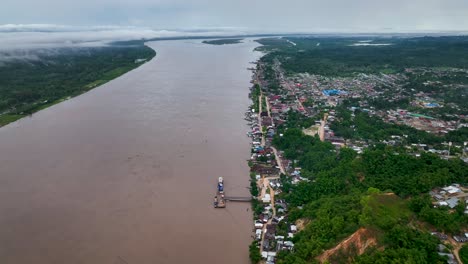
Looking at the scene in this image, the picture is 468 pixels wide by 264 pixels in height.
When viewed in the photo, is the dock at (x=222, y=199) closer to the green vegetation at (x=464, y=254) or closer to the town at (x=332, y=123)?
the town at (x=332, y=123)

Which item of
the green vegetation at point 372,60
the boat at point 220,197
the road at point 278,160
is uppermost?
the green vegetation at point 372,60

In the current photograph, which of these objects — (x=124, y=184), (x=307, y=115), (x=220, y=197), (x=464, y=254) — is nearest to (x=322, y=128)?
(x=307, y=115)

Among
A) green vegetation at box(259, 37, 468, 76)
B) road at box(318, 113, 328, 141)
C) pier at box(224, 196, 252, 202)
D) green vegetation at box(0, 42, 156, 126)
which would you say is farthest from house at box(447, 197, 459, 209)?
green vegetation at box(259, 37, 468, 76)

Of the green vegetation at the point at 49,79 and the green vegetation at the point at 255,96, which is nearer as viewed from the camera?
the green vegetation at the point at 255,96

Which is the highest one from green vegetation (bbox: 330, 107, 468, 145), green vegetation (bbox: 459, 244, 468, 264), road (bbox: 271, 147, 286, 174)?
green vegetation (bbox: 330, 107, 468, 145)

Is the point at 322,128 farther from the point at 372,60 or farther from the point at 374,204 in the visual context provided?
the point at 372,60

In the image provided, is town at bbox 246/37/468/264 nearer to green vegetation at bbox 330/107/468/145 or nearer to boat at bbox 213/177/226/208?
green vegetation at bbox 330/107/468/145

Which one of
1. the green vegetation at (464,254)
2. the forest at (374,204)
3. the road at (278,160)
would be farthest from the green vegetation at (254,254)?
the road at (278,160)
